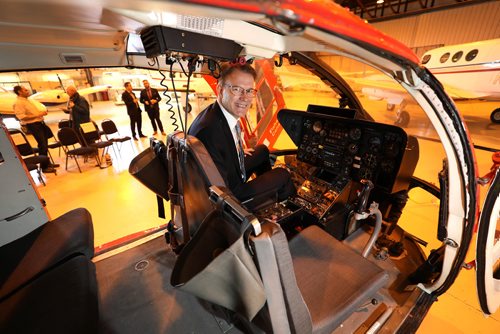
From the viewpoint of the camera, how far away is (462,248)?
1037 mm

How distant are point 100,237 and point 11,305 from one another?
1293 mm

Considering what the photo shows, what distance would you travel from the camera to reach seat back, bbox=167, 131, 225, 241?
84 cm

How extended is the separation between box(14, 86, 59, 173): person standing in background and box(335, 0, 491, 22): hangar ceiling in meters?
11.6

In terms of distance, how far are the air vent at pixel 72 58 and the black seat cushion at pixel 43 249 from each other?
3.07ft

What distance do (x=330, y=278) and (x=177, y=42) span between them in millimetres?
1315

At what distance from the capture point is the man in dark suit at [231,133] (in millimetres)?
1287

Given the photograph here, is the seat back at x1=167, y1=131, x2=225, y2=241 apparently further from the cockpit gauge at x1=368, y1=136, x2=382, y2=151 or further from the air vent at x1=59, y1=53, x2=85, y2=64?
the cockpit gauge at x1=368, y1=136, x2=382, y2=151

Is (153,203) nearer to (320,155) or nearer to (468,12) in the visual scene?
(320,155)

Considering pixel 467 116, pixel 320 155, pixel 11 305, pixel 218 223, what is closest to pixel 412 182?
pixel 320 155

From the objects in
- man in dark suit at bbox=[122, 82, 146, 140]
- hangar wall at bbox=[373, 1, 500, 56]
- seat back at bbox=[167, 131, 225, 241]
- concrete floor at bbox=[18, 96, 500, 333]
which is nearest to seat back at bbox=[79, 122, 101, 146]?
concrete floor at bbox=[18, 96, 500, 333]

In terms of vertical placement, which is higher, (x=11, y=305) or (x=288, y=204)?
(x=11, y=305)

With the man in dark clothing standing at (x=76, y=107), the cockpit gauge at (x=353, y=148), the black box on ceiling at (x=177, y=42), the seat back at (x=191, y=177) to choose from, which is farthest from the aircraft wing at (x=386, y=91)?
the man in dark clothing standing at (x=76, y=107)

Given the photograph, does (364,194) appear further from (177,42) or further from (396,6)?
(396,6)

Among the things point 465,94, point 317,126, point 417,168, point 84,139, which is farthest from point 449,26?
point 84,139
